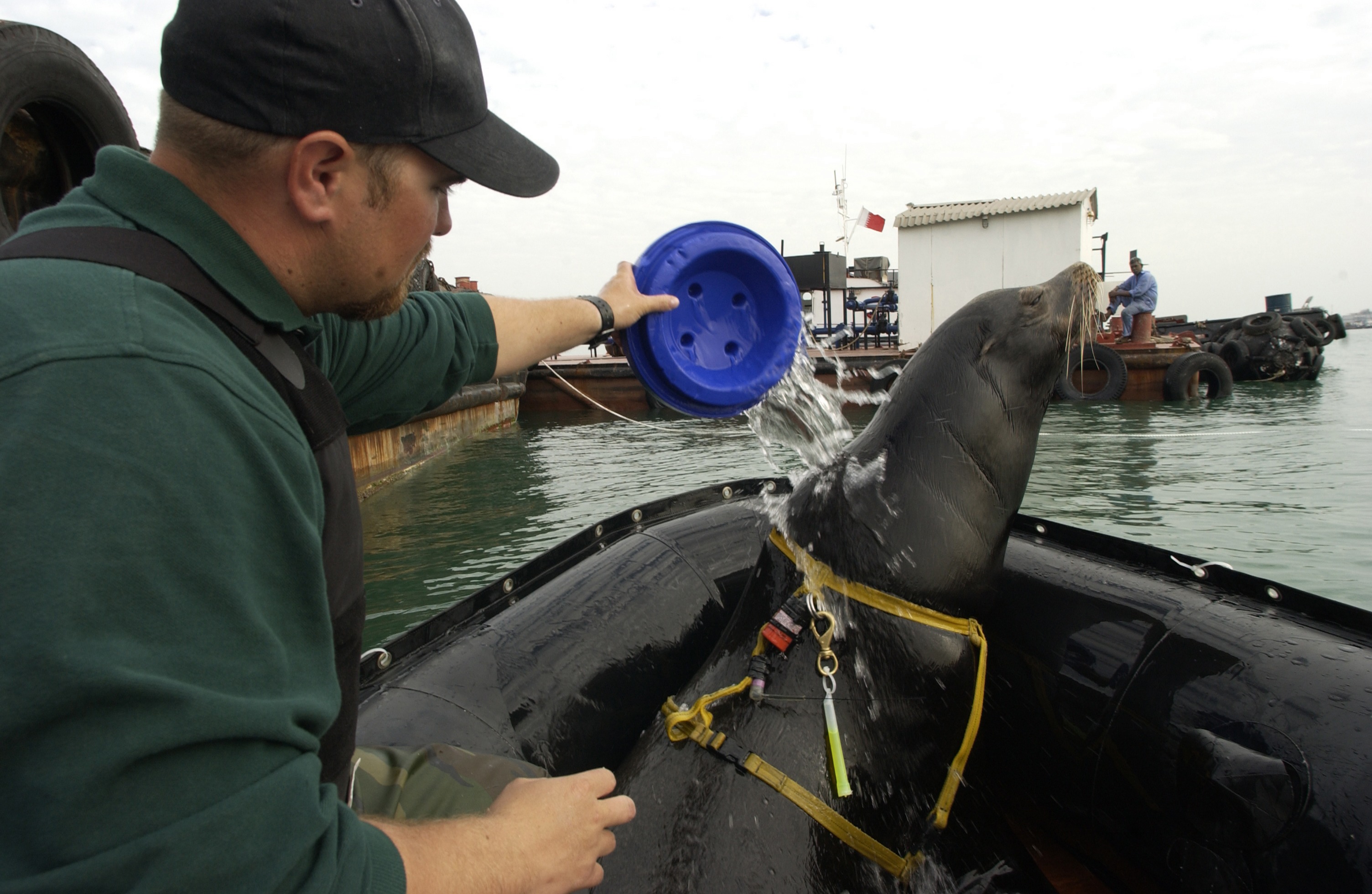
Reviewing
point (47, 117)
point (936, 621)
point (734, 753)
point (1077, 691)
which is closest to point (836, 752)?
point (734, 753)

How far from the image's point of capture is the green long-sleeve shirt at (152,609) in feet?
2.48

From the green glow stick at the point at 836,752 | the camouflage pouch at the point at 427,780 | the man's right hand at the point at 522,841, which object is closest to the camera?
the man's right hand at the point at 522,841

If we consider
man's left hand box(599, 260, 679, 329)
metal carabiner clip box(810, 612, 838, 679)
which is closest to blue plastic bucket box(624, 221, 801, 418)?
man's left hand box(599, 260, 679, 329)

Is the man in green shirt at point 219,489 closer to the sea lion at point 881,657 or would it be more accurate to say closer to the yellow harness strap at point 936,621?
the sea lion at point 881,657

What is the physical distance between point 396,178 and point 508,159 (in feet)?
0.77

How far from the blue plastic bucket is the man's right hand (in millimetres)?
1553

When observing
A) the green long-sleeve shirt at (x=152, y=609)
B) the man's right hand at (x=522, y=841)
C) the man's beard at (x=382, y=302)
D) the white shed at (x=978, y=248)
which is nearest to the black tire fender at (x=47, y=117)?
the man's beard at (x=382, y=302)

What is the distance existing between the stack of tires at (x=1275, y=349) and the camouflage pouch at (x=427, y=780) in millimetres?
25701

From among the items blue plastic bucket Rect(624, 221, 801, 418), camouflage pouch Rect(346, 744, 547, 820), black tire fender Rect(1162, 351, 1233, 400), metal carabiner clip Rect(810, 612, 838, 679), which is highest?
blue plastic bucket Rect(624, 221, 801, 418)

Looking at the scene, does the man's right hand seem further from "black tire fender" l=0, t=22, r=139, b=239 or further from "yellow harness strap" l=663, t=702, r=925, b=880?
"black tire fender" l=0, t=22, r=139, b=239

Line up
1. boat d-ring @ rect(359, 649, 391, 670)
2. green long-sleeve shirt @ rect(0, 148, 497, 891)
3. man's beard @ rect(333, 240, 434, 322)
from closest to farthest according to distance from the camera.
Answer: green long-sleeve shirt @ rect(0, 148, 497, 891) → man's beard @ rect(333, 240, 434, 322) → boat d-ring @ rect(359, 649, 391, 670)

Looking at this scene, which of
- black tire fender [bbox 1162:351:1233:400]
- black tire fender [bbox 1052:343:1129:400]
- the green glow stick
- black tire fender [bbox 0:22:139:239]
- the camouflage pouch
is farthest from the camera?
black tire fender [bbox 1052:343:1129:400]

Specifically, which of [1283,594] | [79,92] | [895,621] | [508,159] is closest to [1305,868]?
[1283,594]

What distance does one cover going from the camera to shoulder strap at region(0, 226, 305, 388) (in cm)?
94
